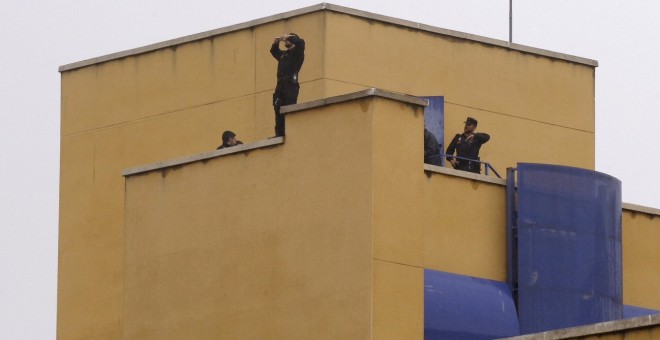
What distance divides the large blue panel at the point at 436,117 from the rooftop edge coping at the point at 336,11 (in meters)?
1.51

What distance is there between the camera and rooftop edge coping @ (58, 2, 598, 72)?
5388 cm

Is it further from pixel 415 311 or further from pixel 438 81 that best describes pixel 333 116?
pixel 438 81

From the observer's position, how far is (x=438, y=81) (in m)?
54.9

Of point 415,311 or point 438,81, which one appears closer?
point 415,311

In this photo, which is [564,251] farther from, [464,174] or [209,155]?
[209,155]

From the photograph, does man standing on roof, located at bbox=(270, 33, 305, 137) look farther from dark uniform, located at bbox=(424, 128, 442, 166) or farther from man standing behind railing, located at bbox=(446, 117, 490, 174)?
man standing behind railing, located at bbox=(446, 117, 490, 174)

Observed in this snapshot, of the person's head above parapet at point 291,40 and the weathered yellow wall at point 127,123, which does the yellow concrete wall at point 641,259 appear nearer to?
the weathered yellow wall at point 127,123

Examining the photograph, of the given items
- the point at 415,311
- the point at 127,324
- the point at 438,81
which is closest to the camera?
the point at 415,311

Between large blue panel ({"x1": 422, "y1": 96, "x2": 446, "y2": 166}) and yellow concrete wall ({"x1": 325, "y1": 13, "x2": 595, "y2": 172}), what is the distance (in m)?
0.33

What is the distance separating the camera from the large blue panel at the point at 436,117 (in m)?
53.6

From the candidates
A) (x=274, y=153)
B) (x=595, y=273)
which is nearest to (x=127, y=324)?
(x=274, y=153)

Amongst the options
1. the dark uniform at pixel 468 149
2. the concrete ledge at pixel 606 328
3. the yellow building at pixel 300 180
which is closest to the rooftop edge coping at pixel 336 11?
the yellow building at pixel 300 180

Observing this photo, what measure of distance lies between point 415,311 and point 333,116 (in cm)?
355

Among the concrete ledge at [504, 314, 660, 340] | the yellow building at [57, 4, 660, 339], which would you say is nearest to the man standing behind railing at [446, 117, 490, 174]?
the yellow building at [57, 4, 660, 339]
